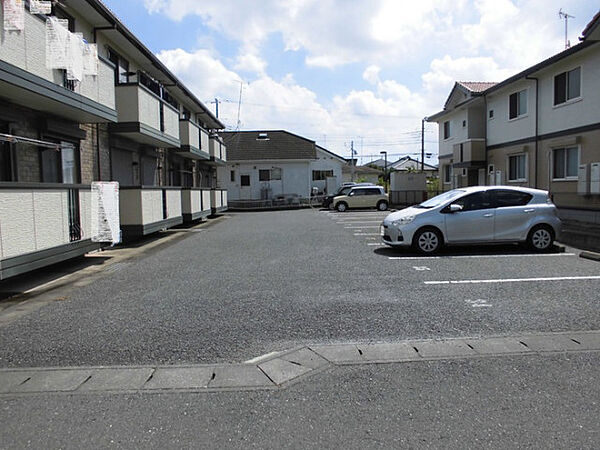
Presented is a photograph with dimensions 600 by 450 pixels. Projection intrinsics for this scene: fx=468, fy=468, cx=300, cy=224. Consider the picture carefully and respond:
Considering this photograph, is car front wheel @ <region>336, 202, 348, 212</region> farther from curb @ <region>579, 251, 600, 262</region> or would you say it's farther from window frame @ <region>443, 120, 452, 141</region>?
curb @ <region>579, 251, 600, 262</region>

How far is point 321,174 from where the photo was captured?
40.8m

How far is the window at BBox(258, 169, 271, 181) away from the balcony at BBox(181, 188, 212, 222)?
53.4ft

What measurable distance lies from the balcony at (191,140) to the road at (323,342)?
10432 millimetres

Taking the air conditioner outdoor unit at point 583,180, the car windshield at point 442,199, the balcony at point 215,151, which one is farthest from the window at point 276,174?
the car windshield at point 442,199

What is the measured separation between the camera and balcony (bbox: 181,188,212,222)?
1786 cm

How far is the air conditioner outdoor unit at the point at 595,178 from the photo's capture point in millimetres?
13349

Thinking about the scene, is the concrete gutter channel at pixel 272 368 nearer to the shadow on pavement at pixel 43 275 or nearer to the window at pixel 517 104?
the shadow on pavement at pixel 43 275

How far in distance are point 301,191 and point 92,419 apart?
34.6 m

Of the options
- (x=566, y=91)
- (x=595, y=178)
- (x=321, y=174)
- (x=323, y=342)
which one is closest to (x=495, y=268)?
(x=323, y=342)

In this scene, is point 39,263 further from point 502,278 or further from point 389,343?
point 502,278

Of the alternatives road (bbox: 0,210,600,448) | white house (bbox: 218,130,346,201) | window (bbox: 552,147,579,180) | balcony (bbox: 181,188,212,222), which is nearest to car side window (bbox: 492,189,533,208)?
road (bbox: 0,210,600,448)

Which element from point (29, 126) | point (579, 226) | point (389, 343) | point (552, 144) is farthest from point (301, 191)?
point (389, 343)

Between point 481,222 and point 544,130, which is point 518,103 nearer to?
point 544,130

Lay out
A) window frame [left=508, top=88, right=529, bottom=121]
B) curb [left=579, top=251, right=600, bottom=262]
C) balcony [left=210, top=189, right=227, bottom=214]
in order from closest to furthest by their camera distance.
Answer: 1. curb [left=579, top=251, right=600, bottom=262]
2. window frame [left=508, top=88, right=529, bottom=121]
3. balcony [left=210, top=189, right=227, bottom=214]
